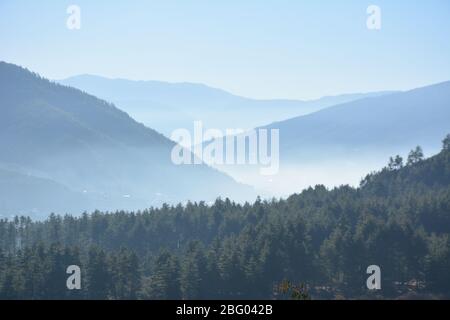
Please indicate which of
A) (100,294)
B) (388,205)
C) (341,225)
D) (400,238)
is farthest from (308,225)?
(100,294)

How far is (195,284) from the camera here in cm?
8288

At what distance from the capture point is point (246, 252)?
8906 cm

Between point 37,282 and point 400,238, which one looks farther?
point 400,238

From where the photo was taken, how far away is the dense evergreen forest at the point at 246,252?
273ft

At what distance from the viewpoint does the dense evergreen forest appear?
83.1m

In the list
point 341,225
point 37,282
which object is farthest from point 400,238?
point 37,282
